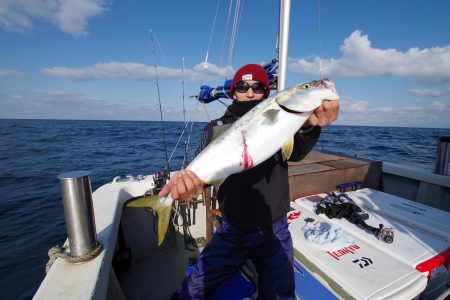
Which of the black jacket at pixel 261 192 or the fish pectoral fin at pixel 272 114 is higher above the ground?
the fish pectoral fin at pixel 272 114

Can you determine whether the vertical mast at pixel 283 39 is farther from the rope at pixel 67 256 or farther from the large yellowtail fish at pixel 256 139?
the rope at pixel 67 256

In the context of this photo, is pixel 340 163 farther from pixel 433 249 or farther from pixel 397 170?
pixel 433 249

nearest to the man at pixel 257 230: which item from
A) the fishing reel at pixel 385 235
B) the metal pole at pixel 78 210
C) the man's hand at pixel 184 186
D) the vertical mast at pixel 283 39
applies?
the man's hand at pixel 184 186

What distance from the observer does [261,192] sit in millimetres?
2809

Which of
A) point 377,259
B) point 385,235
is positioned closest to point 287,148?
point 377,259

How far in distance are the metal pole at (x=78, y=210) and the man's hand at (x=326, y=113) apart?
2.49 metres

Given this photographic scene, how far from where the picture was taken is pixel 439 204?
519 centimetres

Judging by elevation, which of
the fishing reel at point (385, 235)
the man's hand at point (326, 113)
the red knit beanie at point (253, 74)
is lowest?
the fishing reel at point (385, 235)

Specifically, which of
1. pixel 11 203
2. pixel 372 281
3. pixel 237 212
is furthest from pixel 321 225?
pixel 11 203

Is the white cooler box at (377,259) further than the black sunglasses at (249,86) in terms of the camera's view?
No

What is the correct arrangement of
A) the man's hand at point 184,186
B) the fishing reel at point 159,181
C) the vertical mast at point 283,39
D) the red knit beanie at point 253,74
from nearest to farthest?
1. the man's hand at point 184,186
2. the red knit beanie at point 253,74
3. the vertical mast at point 283,39
4. the fishing reel at point 159,181

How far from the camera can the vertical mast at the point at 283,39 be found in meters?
4.39

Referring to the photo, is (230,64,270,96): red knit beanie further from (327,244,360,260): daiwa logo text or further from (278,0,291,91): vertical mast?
(327,244,360,260): daiwa logo text

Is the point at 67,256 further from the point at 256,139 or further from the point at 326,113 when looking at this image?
the point at 326,113
